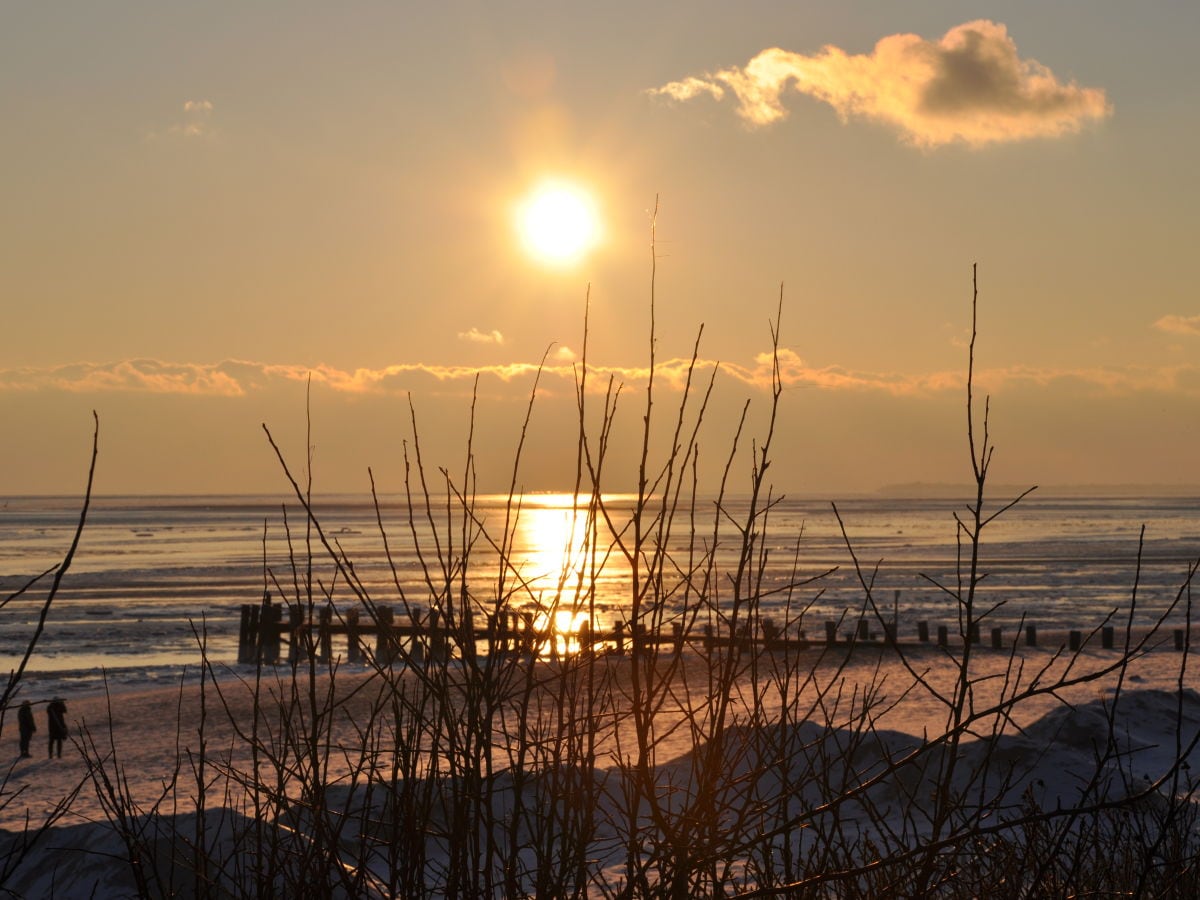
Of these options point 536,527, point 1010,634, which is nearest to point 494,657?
point 1010,634

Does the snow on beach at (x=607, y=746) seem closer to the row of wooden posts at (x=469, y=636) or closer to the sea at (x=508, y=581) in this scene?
the row of wooden posts at (x=469, y=636)

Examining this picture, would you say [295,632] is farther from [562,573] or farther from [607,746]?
[607,746]

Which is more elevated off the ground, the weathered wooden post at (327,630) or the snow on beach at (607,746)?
the weathered wooden post at (327,630)

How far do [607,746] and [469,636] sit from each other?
36.1ft

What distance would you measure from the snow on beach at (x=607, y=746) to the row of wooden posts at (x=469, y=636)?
2.03ft

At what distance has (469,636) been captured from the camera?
284cm

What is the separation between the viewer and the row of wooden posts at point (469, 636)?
271 cm

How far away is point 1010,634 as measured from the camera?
31.0 m

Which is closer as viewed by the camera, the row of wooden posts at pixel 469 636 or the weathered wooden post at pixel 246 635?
the row of wooden posts at pixel 469 636

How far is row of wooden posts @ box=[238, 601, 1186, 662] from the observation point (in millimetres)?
2711

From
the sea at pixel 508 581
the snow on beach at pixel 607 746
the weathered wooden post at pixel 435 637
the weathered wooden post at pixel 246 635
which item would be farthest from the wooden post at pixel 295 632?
the weathered wooden post at pixel 246 635

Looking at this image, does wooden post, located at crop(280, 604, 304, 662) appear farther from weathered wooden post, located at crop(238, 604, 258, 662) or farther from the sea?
weathered wooden post, located at crop(238, 604, 258, 662)

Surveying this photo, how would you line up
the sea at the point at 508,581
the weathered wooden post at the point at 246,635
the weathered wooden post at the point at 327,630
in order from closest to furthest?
the weathered wooden post at the point at 327,630 → the sea at the point at 508,581 → the weathered wooden post at the point at 246,635

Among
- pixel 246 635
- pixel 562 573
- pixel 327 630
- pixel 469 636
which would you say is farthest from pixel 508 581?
pixel 469 636
